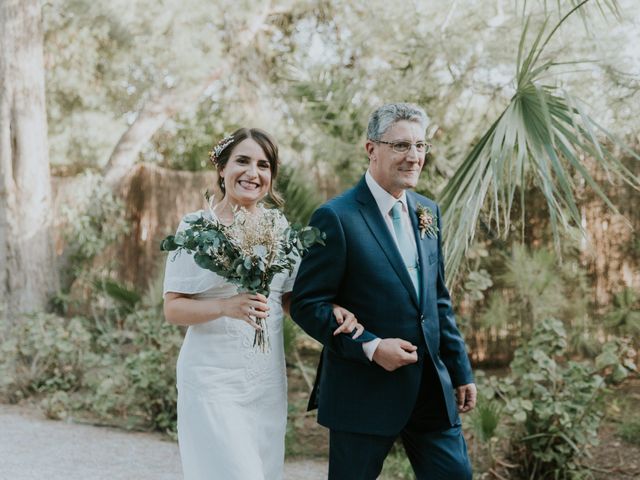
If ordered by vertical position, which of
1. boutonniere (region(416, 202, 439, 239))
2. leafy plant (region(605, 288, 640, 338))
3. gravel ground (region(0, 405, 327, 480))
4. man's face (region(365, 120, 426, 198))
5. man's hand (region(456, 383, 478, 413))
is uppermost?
man's face (region(365, 120, 426, 198))

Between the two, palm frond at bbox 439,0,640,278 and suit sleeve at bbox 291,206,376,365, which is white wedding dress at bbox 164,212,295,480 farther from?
palm frond at bbox 439,0,640,278

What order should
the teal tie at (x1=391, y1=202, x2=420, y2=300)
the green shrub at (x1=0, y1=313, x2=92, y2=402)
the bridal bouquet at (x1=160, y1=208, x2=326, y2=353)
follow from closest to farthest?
the bridal bouquet at (x1=160, y1=208, x2=326, y2=353) < the teal tie at (x1=391, y1=202, x2=420, y2=300) < the green shrub at (x1=0, y1=313, x2=92, y2=402)

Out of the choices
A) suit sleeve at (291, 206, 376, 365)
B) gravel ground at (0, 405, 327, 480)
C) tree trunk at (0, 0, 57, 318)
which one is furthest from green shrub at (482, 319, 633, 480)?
tree trunk at (0, 0, 57, 318)

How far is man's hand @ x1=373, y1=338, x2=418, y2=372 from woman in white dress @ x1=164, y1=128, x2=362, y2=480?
0.10 m

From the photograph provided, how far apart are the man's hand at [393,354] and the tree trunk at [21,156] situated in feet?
20.2

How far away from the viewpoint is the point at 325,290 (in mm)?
2664

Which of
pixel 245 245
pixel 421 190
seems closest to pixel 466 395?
pixel 245 245

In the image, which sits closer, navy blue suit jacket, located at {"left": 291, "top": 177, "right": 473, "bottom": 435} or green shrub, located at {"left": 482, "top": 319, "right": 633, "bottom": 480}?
navy blue suit jacket, located at {"left": 291, "top": 177, "right": 473, "bottom": 435}

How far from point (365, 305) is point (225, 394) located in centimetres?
59

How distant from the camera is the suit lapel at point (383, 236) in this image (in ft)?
8.91

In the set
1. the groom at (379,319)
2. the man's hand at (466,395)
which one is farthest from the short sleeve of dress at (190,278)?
the man's hand at (466,395)

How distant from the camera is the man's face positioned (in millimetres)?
2712

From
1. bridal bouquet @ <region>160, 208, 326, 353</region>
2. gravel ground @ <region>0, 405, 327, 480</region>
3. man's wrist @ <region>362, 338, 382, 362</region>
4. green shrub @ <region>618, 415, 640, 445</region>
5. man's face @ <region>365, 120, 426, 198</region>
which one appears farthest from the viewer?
→ green shrub @ <region>618, 415, 640, 445</region>

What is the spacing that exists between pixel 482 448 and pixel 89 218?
512 cm
